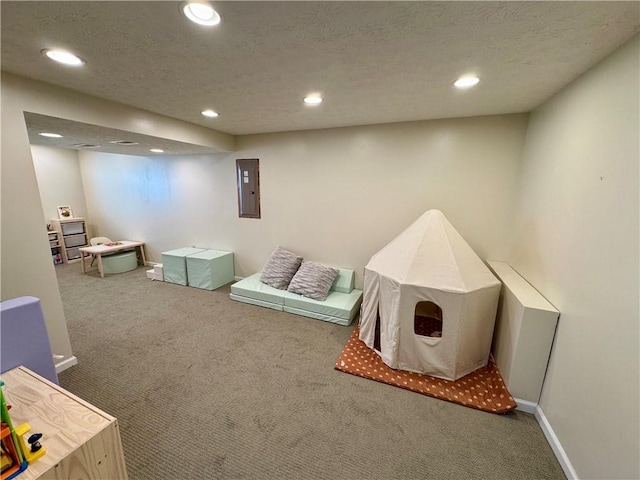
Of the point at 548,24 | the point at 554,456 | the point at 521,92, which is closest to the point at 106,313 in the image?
the point at 554,456

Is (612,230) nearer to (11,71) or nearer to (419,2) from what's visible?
(419,2)

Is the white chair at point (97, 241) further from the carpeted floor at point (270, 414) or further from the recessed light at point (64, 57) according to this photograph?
the recessed light at point (64, 57)

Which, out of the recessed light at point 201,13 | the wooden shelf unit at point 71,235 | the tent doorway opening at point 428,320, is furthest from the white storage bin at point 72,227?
the tent doorway opening at point 428,320

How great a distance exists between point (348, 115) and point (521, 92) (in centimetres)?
145

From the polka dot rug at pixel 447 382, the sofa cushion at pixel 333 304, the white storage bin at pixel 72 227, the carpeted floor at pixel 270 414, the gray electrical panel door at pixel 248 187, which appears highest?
the gray electrical panel door at pixel 248 187

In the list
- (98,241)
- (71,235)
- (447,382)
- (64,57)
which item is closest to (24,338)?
(64,57)

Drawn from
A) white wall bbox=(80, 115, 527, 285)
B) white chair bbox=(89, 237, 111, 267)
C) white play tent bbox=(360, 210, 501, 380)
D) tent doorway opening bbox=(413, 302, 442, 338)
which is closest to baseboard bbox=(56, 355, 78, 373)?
white wall bbox=(80, 115, 527, 285)

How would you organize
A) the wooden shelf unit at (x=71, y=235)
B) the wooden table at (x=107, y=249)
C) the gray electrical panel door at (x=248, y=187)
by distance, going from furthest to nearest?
the wooden shelf unit at (x=71, y=235) → the wooden table at (x=107, y=249) → the gray electrical panel door at (x=248, y=187)

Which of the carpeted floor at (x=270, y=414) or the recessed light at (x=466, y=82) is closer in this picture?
the carpeted floor at (x=270, y=414)

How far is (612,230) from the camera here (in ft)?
4.21

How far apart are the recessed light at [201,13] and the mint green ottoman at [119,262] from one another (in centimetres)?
486

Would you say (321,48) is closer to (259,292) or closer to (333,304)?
(333,304)

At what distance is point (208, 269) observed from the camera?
3.87 meters

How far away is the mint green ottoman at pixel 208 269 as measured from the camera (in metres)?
3.89
